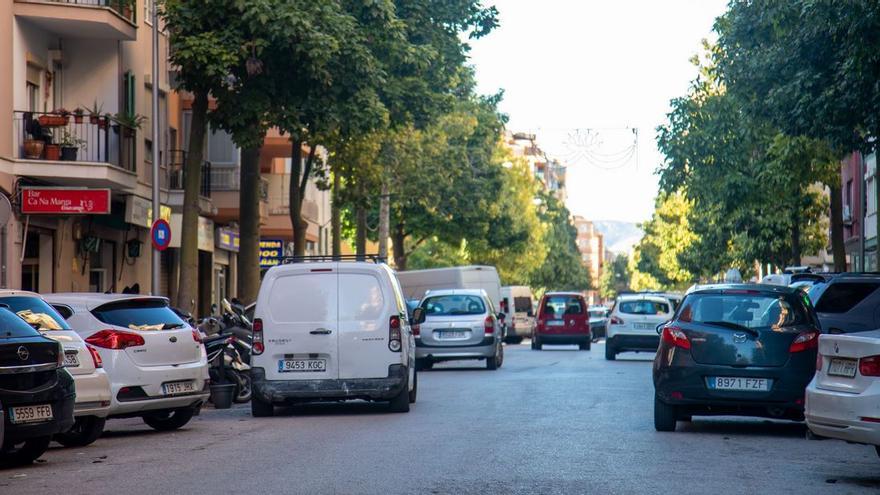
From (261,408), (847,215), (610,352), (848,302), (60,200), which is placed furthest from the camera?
(847,215)

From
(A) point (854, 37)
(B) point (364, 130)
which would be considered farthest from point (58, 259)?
(A) point (854, 37)

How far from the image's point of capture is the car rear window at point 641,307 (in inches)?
1510

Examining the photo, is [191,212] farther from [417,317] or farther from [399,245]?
[399,245]

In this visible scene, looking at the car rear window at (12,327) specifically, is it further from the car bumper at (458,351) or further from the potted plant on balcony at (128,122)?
the car bumper at (458,351)

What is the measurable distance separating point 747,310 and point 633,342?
22.4 m

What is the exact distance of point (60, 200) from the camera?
1106 inches

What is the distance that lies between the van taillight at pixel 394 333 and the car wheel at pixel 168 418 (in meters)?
2.60

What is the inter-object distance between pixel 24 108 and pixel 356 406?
11.2 metres

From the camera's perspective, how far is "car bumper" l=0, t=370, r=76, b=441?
12469 mm

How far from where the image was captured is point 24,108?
2878 centimetres

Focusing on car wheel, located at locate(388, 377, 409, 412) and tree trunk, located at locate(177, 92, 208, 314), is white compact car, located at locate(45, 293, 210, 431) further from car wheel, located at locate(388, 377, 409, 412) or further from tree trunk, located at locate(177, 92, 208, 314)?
tree trunk, located at locate(177, 92, 208, 314)

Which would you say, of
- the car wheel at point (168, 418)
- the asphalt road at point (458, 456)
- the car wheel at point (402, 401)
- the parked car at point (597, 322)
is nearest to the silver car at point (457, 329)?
the asphalt road at point (458, 456)

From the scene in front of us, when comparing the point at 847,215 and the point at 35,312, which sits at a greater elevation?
the point at 847,215

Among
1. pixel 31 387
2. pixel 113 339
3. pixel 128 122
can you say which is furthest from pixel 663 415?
pixel 128 122
